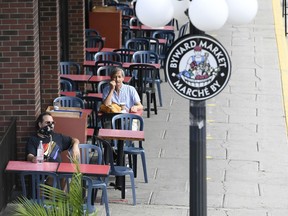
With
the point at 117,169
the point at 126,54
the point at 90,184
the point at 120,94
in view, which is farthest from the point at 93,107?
the point at 90,184

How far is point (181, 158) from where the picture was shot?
1730 cm

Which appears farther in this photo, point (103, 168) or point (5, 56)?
point (5, 56)

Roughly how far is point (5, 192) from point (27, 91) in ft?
4.83

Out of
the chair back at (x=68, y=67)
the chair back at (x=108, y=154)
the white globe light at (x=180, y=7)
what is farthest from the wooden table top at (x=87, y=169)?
the chair back at (x=68, y=67)

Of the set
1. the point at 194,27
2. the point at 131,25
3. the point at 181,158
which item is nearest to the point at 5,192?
the point at 181,158

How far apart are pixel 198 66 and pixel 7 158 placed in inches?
251

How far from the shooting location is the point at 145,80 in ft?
66.3

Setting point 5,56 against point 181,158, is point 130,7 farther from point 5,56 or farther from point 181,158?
point 5,56

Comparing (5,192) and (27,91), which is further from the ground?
(27,91)

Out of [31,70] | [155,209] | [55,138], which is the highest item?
[31,70]

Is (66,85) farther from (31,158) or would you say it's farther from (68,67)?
(31,158)

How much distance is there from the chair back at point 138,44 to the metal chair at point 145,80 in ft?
6.91

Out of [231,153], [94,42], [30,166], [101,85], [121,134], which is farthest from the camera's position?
[94,42]

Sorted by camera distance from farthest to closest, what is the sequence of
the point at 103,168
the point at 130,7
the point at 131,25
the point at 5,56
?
the point at 130,7
the point at 131,25
the point at 5,56
the point at 103,168
